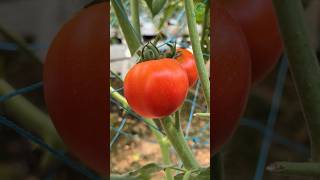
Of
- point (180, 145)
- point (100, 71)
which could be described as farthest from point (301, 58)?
point (180, 145)

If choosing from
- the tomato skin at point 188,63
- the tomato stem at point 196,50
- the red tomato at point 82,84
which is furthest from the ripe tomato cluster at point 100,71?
the tomato skin at point 188,63

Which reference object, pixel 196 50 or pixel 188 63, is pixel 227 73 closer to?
pixel 196 50

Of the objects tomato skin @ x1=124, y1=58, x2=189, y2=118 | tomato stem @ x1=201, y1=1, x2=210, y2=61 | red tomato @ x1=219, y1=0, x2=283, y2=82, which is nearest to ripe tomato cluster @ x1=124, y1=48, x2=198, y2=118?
tomato skin @ x1=124, y1=58, x2=189, y2=118

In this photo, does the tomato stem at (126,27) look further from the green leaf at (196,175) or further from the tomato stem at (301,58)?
the tomato stem at (301,58)

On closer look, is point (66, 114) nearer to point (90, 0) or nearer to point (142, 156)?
point (90, 0)

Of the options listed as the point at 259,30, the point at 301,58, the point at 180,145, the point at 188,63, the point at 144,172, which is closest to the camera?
the point at 301,58

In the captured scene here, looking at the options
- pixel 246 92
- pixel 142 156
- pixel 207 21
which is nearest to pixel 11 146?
pixel 246 92
